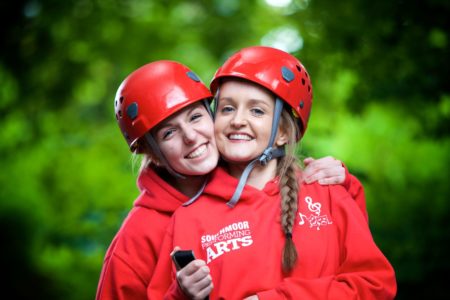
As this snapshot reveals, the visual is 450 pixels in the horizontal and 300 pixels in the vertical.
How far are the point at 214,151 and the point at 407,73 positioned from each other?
2594mm

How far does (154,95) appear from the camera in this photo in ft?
10.8

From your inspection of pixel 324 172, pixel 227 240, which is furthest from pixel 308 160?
pixel 227 240

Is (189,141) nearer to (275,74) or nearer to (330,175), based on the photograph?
(275,74)

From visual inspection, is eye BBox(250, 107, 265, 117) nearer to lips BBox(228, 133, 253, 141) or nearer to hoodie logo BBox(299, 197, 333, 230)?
lips BBox(228, 133, 253, 141)

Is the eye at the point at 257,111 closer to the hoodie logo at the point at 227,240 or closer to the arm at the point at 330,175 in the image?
the arm at the point at 330,175

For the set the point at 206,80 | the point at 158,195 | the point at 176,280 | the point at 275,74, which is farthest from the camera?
the point at 206,80

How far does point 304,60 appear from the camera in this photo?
5.41 metres

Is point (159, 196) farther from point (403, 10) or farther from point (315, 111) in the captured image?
point (315, 111)

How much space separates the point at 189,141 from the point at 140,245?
0.74 meters

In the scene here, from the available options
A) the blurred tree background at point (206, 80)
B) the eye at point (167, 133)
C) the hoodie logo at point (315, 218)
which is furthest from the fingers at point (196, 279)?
the blurred tree background at point (206, 80)

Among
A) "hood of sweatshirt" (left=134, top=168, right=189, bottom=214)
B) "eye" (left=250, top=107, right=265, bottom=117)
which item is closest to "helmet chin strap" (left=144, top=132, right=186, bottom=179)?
"hood of sweatshirt" (left=134, top=168, right=189, bottom=214)

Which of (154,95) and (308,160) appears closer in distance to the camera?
(154,95)

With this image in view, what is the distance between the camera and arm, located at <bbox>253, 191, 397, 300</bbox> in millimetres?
2717

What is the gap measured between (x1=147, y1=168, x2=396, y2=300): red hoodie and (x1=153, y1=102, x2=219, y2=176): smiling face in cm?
17
